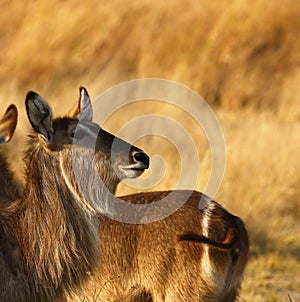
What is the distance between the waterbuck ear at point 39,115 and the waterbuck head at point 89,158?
4 centimetres

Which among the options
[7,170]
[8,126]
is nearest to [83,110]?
[8,126]

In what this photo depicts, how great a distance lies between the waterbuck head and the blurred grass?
456cm

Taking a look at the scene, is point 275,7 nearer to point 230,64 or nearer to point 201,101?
point 230,64

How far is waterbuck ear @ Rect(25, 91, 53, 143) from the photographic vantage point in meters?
5.59

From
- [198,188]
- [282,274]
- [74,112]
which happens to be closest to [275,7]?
[198,188]

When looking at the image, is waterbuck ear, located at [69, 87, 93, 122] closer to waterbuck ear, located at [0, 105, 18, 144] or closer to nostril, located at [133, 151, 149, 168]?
waterbuck ear, located at [0, 105, 18, 144]

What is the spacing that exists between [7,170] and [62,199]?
1.20 metres

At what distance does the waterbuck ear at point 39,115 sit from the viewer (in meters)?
5.59

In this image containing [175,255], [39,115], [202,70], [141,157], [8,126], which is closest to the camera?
[39,115]

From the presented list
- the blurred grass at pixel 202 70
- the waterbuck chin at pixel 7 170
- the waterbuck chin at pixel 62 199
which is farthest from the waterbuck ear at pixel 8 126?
the blurred grass at pixel 202 70

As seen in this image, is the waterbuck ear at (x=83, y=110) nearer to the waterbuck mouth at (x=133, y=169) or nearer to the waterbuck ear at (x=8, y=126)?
the waterbuck ear at (x=8, y=126)

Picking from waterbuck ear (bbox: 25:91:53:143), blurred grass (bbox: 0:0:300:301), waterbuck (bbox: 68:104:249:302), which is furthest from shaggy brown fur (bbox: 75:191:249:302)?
blurred grass (bbox: 0:0:300:301)

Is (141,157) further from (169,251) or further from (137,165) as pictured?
(169,251)

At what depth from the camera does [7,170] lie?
22.6 feet
